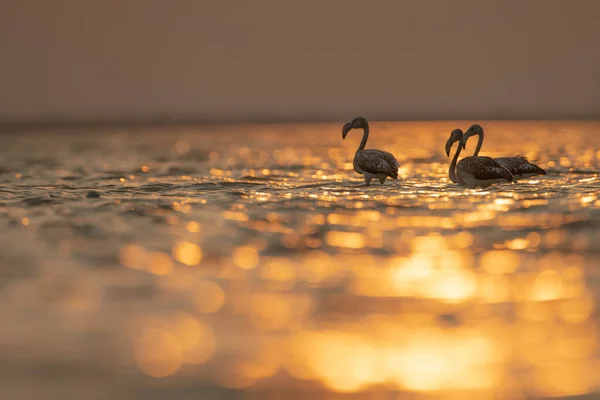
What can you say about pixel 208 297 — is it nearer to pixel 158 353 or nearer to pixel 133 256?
pixel 158 353

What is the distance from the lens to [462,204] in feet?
59.6

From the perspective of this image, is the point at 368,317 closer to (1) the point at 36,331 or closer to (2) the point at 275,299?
(2) the point at 275,299

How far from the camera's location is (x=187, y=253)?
1262 centimetres

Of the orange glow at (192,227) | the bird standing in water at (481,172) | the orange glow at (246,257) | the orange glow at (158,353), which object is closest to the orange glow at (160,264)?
the orange glow at (246,257)

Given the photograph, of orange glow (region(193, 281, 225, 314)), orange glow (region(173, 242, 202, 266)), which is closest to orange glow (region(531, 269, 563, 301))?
orange glow (region(193, 281, 225, 314))

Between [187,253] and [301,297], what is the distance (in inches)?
125

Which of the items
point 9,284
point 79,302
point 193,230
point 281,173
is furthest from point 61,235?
point 281,173

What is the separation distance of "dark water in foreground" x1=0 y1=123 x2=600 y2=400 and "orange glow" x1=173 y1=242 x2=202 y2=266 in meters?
0.06

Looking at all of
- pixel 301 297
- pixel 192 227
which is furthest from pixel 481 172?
pixel 301 297

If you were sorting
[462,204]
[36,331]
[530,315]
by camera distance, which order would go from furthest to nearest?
→ 1. [462,204]
2. [530,315]
3. [36,331]

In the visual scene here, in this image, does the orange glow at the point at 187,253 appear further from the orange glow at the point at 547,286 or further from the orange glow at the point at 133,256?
the orange glow at the point at 547,286

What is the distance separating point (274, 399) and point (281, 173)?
72.9ft

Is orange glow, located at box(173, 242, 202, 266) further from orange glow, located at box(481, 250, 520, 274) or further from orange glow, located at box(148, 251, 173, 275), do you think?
orange glow, located at box(481, 250, 520, 274)

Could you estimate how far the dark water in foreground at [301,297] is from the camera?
273 inches
